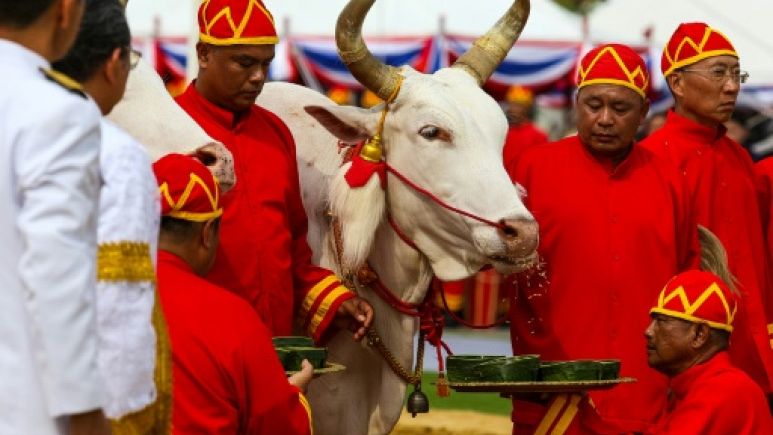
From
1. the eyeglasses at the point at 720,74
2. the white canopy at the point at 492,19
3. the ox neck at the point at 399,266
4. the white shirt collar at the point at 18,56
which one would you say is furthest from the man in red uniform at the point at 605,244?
the white canopy at the point at 492,19

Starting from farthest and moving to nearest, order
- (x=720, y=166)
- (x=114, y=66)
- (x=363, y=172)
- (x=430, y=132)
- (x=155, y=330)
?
(x=720, y=166), (x=363, y=172), (x=430, y=132), (x=155, y=330), (x=114, y=66)

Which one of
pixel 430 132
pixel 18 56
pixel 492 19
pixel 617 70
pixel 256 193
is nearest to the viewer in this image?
pixel 18 56

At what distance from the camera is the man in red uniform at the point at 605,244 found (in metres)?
7.14

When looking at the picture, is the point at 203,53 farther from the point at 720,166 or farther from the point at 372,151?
the point at 720,166

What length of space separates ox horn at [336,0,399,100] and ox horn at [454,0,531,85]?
0.38 meters

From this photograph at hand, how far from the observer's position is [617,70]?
24.1 ft

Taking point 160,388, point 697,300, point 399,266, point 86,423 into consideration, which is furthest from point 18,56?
point 697,300

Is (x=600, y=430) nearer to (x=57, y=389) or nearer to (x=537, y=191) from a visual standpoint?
(x=537, y=191)

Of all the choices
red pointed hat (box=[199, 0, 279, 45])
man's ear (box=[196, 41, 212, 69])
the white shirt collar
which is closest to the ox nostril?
red pointed hat (box=[199, 0, 279, 45])

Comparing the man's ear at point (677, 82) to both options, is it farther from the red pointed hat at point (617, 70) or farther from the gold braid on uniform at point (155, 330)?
the gold braid on uniform at point (155, 330)

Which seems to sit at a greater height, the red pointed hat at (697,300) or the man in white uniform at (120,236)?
the man in white uniform at (120,236)

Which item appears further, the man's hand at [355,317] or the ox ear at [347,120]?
the ox ear at [347,120]

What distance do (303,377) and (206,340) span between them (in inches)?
29.9

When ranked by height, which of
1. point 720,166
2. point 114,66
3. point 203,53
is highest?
point 114,66
